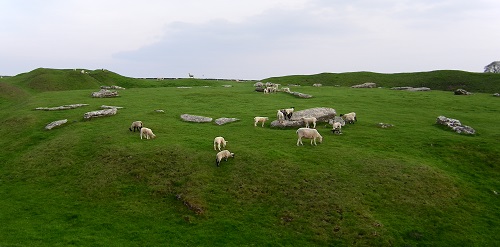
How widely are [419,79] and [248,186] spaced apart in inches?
3225

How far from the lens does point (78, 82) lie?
282 ft

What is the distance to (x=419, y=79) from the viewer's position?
91875mm

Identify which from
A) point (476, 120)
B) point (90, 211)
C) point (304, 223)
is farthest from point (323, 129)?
point (90, 211)

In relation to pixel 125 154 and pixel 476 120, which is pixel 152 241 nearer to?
pixel 125 154

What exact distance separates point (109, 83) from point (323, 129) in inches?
2823

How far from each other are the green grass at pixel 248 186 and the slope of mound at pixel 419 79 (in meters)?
47.3

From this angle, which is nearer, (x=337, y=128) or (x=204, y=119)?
(x=337, y=128)

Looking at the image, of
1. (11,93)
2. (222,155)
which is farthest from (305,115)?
(11,93)

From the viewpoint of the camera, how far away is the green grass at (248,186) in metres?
22.0

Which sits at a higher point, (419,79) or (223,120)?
(419,79)

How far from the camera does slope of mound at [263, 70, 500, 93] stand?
264ft

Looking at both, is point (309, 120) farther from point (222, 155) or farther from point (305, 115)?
point (222, 155)

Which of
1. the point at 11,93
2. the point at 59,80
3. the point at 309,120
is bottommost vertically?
the point at 309,120

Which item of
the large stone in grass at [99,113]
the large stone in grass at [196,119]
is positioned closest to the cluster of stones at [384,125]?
the large stone in grass at [196,119]
